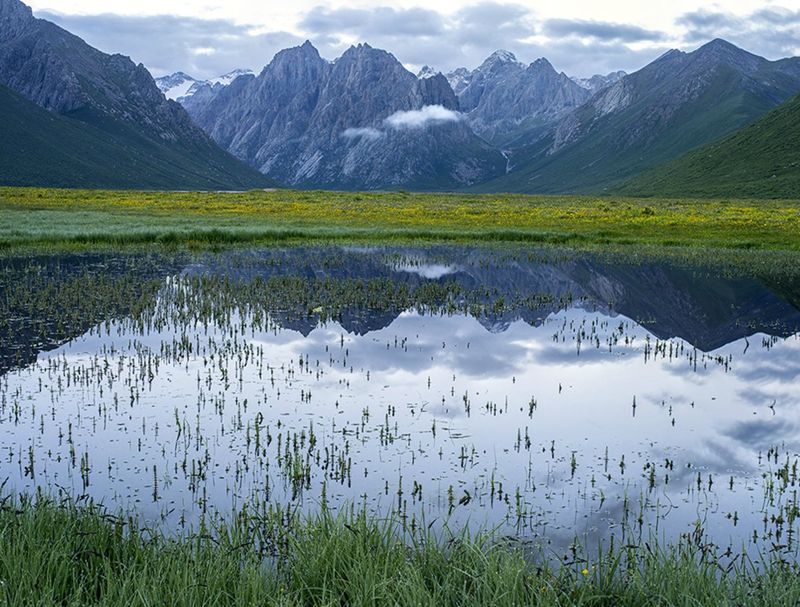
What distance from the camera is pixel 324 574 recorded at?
739 centimetres

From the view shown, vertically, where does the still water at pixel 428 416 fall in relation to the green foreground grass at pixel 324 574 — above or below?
below

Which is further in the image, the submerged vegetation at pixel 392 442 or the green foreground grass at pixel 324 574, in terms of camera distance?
the submerged vegetation at pixel 392 442

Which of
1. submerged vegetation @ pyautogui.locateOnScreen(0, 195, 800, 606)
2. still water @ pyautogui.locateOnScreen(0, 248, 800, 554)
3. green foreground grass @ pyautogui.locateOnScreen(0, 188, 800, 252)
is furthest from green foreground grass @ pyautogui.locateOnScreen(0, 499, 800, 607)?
green foreground grass @ pyautogui.locateOnScreen(0, 188, 800, 252)

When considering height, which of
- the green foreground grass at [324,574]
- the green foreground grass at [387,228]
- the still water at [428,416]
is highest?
the green foreground grass at [387,228]

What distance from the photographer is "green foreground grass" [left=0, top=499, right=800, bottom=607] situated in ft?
22.0

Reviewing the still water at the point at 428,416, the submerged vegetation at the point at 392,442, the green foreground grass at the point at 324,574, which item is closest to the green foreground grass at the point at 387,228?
the submerged vegetation at the point at 392,442

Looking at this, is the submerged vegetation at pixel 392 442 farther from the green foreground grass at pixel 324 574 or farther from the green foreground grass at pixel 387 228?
the green foreground grass at pixel 387 228

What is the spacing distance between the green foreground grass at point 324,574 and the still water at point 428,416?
4.83 feet

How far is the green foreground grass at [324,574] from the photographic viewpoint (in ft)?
22.0

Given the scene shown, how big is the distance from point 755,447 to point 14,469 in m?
12.9

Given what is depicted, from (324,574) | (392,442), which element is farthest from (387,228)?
(324,574)

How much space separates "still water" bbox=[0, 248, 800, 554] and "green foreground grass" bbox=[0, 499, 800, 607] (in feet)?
4.83

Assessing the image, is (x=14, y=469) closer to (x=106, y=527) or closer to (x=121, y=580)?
(x=106, y=527)

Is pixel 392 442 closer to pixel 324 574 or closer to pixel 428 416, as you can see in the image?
pixel 428 416
